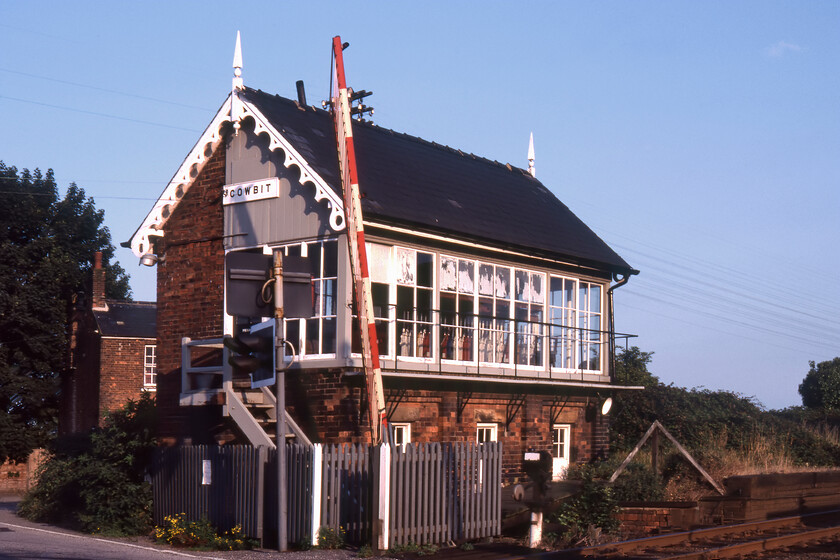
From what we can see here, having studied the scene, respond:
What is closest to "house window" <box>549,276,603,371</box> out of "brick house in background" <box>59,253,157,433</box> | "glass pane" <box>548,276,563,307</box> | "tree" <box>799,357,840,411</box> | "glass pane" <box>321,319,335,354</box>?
"glass pane" <box>548,276,563,307</box>

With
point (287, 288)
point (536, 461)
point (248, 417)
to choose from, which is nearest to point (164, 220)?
point (248, 417)

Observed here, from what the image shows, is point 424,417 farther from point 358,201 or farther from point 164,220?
point 164,220

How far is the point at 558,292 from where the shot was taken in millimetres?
20641

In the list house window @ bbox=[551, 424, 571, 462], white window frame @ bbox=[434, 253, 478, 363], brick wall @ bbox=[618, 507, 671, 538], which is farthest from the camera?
house window @ bbox=[551, 424, 571, 462]

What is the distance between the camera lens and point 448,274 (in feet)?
59.2

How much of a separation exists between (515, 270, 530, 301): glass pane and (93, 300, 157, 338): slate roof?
18414 mm

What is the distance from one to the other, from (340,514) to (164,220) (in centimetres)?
852

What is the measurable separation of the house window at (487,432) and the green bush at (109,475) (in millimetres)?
6009

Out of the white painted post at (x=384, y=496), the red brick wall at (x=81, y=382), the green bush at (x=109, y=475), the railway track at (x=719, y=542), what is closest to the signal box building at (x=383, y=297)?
the green bush at (x=109, y=475)

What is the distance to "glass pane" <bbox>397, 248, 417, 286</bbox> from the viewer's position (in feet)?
55.9

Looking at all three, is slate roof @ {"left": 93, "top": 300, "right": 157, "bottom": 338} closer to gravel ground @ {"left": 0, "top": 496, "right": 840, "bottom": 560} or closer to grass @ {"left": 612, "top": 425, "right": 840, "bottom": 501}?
grass @ {"left": 612, "top": 425, "right": 840, "bottom": 501}

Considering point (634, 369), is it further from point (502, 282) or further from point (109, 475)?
point (109, 475)

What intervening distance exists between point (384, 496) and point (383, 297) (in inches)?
213

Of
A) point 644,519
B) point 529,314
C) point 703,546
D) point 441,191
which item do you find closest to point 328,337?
point 441,191
